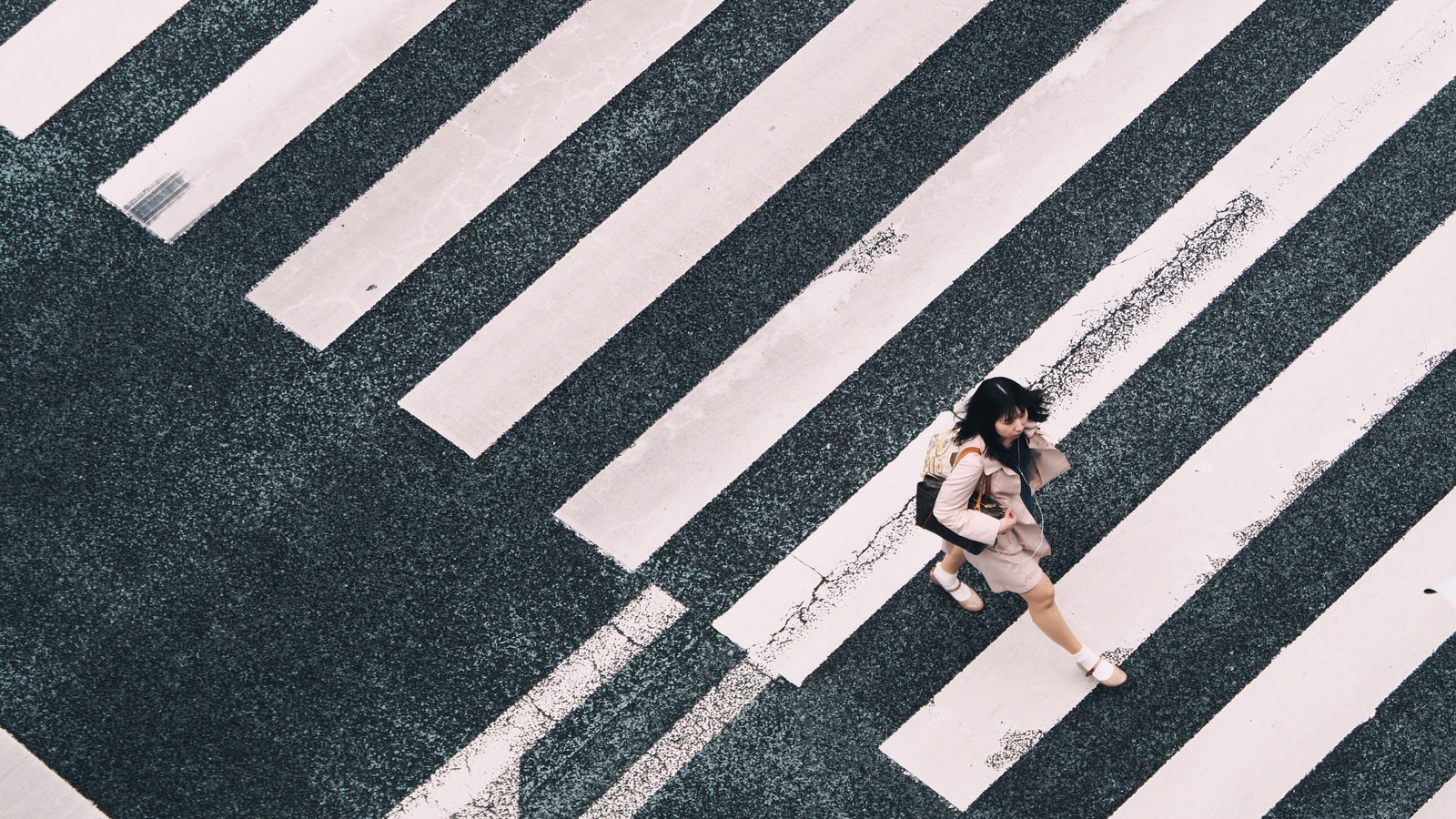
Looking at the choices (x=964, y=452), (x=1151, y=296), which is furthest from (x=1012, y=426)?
(x=1151, y=296)

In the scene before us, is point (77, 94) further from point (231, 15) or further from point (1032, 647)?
point (1032, 647)

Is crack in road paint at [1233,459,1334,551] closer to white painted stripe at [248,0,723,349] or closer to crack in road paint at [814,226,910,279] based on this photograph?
crack in road paint at [814,226,910,279]

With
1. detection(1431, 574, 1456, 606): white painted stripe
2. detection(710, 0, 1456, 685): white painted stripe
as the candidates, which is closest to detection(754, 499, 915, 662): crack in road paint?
detection(710, 0, 1456, 685): white painted stripe

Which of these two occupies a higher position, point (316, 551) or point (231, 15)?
point (231, 15)

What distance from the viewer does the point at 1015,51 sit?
4.58m

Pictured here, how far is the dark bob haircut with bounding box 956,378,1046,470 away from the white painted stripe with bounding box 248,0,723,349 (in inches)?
85.7

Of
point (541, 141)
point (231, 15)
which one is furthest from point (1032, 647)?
point (231, 15)

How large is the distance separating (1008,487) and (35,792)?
4065 millimetres

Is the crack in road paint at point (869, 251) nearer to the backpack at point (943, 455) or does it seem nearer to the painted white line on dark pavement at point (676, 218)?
the painted white line on dark pavement at point (676, 218)

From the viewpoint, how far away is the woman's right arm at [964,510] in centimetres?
352

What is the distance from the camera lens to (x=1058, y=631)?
4090mm

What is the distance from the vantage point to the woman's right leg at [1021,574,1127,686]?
4004 mm

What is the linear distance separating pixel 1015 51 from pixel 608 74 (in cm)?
175

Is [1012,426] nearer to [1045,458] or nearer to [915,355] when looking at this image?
[1045,458]
